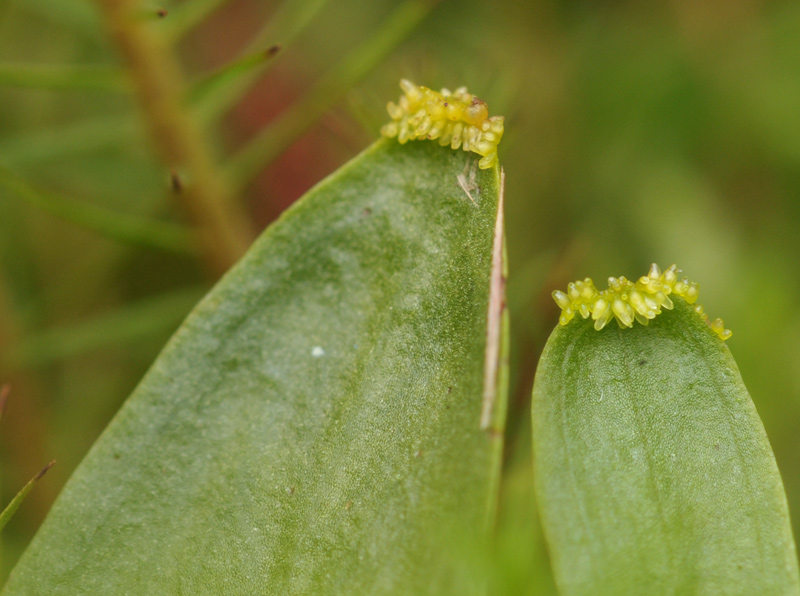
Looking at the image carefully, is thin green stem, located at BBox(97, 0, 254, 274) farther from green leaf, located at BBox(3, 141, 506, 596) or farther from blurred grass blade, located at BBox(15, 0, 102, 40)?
green leaf, located at BBox(3, 141, 506, 596)

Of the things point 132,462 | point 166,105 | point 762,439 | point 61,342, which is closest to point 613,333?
point 762,439

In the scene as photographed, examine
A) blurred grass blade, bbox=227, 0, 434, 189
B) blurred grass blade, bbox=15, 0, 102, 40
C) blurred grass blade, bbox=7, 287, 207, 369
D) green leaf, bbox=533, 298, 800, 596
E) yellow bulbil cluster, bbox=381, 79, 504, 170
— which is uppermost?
blurred grass blade, bbox=15, 0, 102, 40

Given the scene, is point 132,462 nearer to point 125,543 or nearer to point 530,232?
point 125,543

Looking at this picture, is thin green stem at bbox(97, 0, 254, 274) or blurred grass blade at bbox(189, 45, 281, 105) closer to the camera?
blurred grass blade at bbox(189, 45, 281, 105)

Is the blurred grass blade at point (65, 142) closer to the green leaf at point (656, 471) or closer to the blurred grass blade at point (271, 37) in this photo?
the blurred grass blade at point (271, 37)

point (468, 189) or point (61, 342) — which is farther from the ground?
point (61, 342)

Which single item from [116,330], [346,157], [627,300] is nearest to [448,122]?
[627,300]

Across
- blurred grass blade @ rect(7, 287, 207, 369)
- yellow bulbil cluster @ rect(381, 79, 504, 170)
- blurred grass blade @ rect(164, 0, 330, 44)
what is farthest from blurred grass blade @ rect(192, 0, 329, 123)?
yellow bulbil cluster @ rect(381, 79, 504, 170)
